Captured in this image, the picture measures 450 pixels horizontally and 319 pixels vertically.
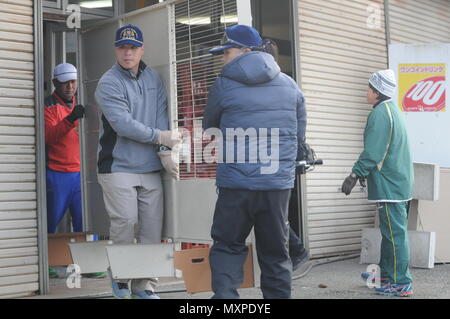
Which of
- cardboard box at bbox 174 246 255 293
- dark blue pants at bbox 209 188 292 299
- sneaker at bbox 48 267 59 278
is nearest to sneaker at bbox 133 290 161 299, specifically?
cardboard box at bbox 174 246 255 293

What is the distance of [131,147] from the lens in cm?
548

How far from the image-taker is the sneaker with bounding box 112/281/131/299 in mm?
5410

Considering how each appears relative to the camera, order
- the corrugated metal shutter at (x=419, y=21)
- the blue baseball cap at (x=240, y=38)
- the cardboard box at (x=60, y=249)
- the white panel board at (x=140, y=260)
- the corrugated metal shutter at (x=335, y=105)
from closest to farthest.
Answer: the blue baseball cap at (x=240, y=38) < the white panel board at (x=140, y=260) < the cardboard box at (x=60, y=249) < the corrugated metal shutter at (x=335, y=105) < the corrugated metal shutter at (x=419, y=21)

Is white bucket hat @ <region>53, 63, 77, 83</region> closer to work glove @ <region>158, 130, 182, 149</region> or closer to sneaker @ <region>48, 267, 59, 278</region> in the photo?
sneaker @ <region>48, 267, 59, 278</region>

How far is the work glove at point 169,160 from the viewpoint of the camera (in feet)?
18.1

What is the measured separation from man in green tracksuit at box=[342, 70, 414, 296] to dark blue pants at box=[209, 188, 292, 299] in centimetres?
149

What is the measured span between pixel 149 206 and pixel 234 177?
129cm

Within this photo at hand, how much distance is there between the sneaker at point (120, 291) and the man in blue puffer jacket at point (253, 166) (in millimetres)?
1067

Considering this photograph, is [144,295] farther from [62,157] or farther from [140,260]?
[62,157]

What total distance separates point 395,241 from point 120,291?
217 centimetres

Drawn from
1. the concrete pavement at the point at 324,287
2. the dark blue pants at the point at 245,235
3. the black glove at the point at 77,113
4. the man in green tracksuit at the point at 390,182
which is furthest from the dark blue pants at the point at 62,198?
the dark blue pants at the point at 245,235

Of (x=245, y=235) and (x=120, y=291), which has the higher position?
(x=245, y=235)

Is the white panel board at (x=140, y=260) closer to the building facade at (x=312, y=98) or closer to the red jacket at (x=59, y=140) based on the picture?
the building facade at (x=312, y=98)

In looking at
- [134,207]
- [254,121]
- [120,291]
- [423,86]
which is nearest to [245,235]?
[254,121]
